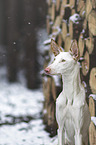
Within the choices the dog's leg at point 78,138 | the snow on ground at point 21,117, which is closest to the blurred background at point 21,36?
the snow on ground at point 21,117

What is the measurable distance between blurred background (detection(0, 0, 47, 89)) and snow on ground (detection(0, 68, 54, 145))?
0.50 metres

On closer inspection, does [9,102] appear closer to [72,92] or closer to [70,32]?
[70,32]

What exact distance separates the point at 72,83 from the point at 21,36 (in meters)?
4.98

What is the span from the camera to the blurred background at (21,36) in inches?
228

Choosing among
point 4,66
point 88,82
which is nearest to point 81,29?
point 88,82

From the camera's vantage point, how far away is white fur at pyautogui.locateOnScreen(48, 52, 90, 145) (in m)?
1.78

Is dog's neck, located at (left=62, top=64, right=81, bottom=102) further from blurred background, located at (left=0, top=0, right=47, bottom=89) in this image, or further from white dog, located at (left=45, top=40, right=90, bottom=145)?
blurred background, located at (left=0, top=0, right=47, bottom=89)

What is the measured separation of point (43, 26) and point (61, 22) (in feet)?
10.4

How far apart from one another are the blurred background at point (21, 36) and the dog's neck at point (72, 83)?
137 inches

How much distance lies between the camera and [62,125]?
6.10 ft

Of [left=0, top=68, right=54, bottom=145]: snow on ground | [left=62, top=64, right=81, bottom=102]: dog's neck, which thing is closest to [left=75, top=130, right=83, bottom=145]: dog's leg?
[left=62, top=64, right=81, bottom=102]: dog's neck

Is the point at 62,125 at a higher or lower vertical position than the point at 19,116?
higher

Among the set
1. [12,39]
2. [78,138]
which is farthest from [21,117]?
[12,39]

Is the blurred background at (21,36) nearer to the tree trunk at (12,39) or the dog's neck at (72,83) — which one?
the tree trunk at (12,39)
